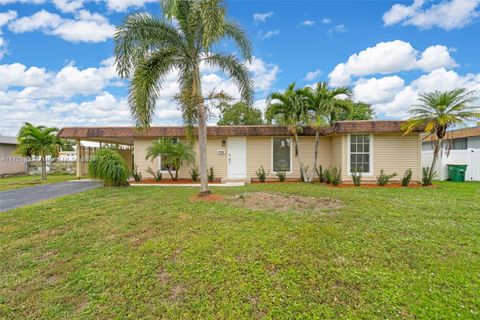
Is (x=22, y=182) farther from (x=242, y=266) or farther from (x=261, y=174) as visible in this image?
(x=242, y=266)

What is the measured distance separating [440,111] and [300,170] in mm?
5856

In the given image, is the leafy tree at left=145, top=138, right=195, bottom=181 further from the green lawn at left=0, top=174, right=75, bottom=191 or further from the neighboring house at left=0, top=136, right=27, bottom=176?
the neighboring house at left=0, top=136, right=27, bottom=176

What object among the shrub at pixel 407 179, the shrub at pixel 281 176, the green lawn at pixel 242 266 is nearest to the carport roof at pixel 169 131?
the shrub at pixel 281 176

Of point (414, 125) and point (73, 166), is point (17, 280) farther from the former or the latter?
point (73, 166)

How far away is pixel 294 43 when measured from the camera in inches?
475

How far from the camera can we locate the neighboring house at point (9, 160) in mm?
17719

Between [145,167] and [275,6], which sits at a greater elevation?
[275,6]

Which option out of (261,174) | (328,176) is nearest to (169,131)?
(261,174)

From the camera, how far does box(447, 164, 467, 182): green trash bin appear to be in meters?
12.0

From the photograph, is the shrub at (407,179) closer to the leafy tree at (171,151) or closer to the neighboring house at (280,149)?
the neighboring house at (280,149)

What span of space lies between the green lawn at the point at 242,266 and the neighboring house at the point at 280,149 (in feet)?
18.6

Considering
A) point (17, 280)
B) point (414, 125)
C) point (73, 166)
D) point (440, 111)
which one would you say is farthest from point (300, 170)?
point (73, 166)

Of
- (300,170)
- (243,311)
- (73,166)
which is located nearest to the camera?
(243,311)

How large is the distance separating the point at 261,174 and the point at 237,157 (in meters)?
1.48
